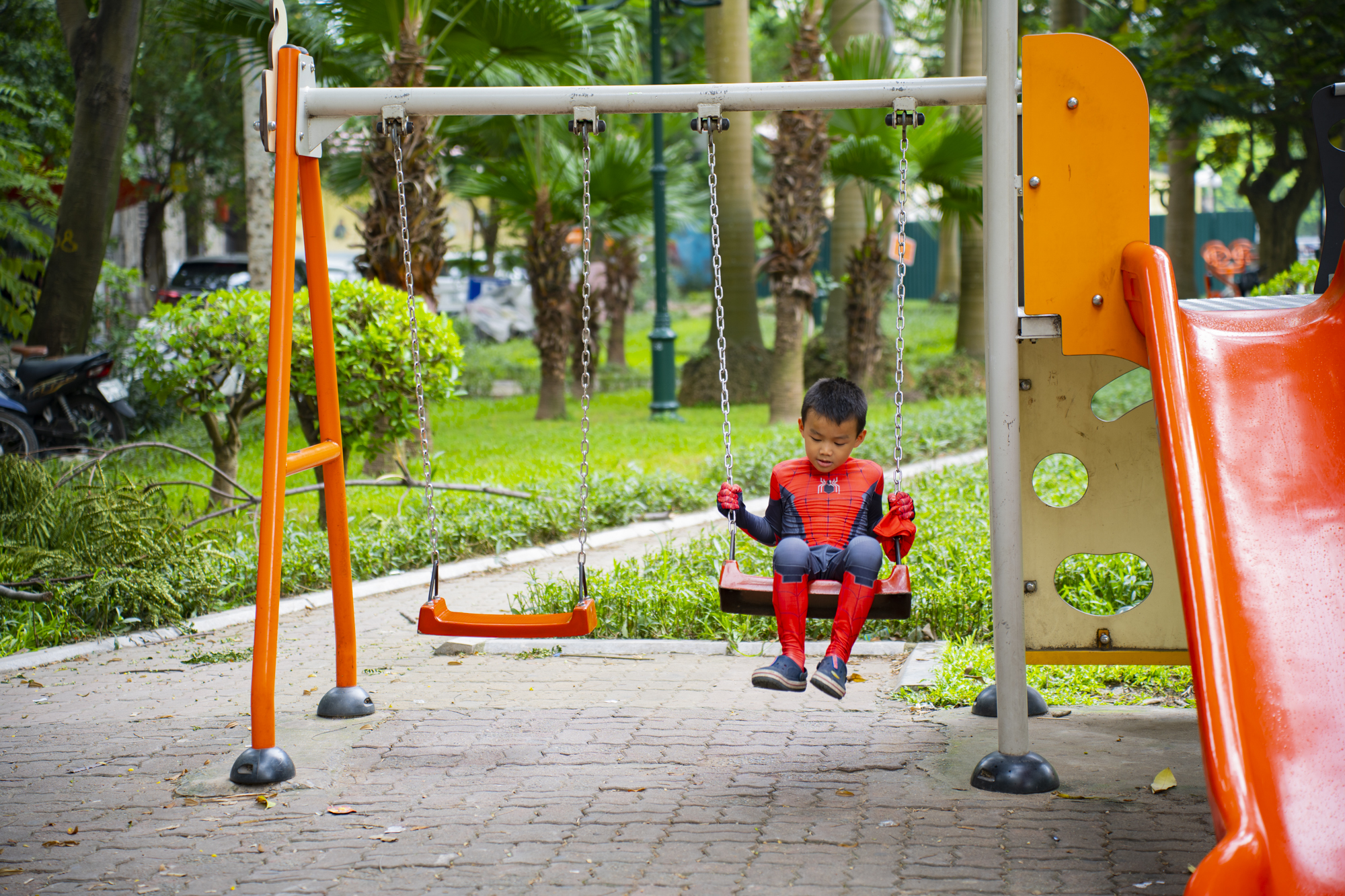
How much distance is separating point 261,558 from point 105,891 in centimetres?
105

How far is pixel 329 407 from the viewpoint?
13.9 ft

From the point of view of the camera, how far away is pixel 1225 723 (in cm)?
251

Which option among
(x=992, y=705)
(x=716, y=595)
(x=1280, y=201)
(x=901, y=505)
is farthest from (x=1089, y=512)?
(x=1280, y=201)

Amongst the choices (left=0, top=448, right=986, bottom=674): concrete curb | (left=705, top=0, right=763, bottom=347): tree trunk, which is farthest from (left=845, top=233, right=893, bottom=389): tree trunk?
(left=0, top=448, right=986, bottom=674): concrete curb

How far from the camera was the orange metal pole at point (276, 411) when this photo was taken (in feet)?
11.8

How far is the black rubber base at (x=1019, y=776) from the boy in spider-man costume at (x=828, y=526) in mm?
499

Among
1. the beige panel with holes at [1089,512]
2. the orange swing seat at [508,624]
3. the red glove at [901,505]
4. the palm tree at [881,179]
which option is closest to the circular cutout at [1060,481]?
the beige panel with holes at [1089,512]

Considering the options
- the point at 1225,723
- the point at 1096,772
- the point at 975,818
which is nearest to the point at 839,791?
the point at 975,818

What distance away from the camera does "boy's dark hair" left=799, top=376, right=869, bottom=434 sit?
3945 mm

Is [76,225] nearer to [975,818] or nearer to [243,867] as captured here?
[243,867]

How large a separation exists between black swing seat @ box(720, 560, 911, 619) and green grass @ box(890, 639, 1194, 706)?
736 mm

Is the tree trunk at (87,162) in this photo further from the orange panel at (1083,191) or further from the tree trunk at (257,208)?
the orange panel at (1083,191)

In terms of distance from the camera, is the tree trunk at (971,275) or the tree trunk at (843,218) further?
the tree trunk at (971,275)

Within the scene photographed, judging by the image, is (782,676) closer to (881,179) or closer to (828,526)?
(828,526)
